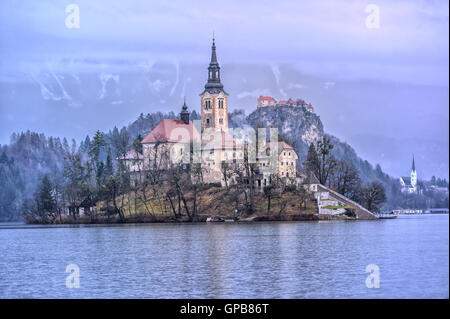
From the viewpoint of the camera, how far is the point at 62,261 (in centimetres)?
6506

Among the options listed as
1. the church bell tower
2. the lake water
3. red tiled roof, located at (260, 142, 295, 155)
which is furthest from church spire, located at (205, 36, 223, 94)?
the lake water

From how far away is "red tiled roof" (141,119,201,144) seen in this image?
165000 mm

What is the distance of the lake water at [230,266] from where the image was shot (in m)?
45.2

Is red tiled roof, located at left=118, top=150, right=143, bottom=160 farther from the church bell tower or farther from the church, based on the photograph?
the church bell tower

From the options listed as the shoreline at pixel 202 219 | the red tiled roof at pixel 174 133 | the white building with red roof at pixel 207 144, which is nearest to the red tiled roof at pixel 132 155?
the white building with red roof at pixel 207 144

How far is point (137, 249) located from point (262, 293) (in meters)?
31.9

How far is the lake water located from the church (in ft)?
184

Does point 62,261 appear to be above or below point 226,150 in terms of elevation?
below

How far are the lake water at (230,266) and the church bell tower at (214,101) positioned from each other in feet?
277

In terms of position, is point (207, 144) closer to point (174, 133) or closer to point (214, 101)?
point (174, 133)

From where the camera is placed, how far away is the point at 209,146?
15988 centimetres
